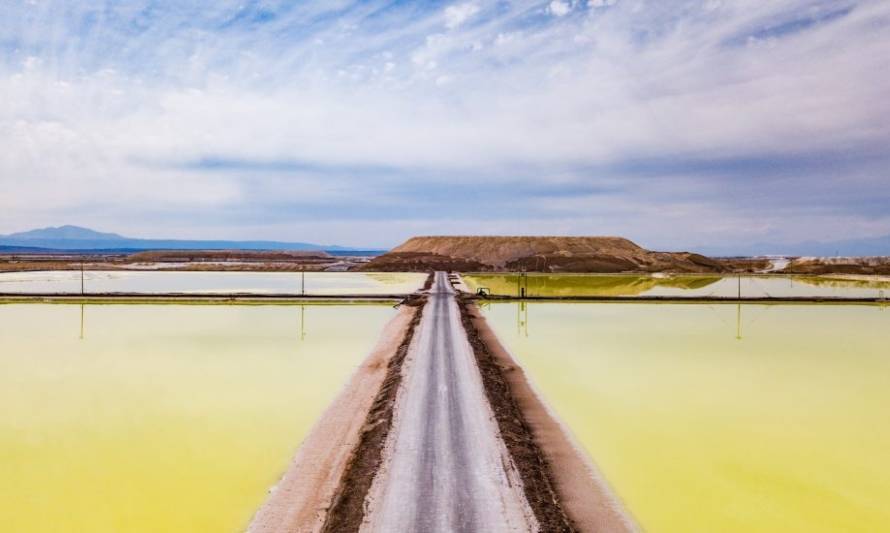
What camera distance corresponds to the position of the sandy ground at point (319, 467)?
39.6 feet

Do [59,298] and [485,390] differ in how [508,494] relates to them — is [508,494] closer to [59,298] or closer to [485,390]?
[485,390]

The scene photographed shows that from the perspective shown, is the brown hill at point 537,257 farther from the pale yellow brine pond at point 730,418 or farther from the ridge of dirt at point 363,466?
the ridge of dirt at point 363,466

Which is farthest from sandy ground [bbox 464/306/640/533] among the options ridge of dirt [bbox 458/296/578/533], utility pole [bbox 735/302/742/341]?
utility pole [bbox 735/302/742/341]

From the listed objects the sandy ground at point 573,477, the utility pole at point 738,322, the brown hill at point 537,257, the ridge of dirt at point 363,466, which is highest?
the brown hill at point 537,257

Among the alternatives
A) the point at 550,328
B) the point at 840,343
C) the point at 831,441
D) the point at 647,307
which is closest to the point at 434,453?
the point at 831,441

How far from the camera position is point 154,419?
1828 cm

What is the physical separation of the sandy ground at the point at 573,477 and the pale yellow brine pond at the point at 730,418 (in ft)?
1.54

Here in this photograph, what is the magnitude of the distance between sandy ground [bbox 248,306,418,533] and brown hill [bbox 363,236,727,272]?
111323 mm

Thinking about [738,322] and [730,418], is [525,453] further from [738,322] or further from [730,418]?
[738,322]

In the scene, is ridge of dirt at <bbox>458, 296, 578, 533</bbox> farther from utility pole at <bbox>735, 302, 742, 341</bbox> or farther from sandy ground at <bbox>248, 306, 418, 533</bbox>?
utility pole at <bbox>735, 302, 742, 341</bbox>

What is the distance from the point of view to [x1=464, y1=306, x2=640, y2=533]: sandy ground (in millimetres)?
12352

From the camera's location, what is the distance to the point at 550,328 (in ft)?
133

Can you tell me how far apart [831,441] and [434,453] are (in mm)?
11897

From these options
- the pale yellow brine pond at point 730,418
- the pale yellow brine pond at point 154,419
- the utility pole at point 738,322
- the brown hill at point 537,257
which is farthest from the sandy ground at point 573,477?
the brown hill at point 537,257
